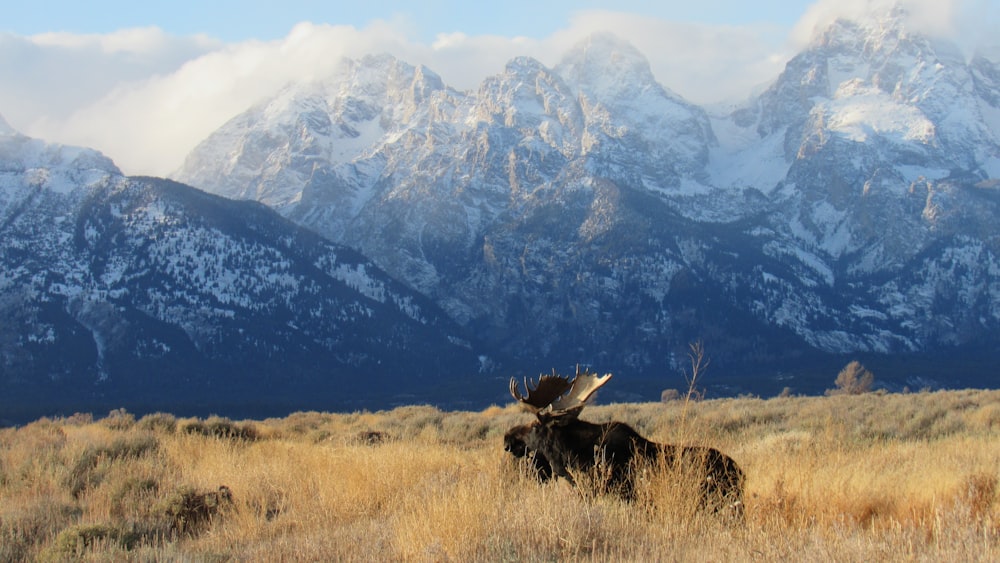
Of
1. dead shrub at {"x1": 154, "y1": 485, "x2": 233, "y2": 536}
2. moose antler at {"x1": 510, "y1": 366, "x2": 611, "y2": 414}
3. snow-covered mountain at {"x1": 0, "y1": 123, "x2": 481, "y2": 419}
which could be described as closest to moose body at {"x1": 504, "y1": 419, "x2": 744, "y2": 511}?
moose antler at {"x1": 510, "y1": 366, "x2": 611, "y2": 414}

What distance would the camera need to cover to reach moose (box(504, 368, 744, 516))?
813 cm

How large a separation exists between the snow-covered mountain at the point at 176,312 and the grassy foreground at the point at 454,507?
10981 centimetres

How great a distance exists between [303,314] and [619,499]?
165658 mm

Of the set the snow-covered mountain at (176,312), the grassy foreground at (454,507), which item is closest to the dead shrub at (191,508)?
the grassy foreground at (454,507)

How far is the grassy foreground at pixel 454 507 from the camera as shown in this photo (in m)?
6.14

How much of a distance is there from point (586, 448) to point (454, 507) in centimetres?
233

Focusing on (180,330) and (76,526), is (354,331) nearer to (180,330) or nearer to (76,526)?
(180,330)

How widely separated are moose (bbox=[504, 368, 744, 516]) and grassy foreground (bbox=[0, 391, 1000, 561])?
0.30m

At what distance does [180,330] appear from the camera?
14788 centimetres

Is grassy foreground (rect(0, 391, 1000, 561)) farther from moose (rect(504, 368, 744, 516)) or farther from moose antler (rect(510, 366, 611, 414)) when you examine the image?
moose antler (rect(510, 366, 611, 414))

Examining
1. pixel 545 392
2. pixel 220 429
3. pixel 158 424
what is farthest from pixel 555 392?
pixel 158 424

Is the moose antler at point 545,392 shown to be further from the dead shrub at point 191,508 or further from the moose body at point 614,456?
the dead shrub at point 191,508

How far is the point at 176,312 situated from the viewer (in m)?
150

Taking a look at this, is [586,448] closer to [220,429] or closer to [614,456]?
[614,456]
